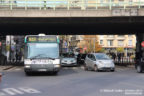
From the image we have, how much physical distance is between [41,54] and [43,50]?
1.12ft

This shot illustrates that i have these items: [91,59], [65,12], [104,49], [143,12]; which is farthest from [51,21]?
[104,49]

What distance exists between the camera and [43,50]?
19609 mm

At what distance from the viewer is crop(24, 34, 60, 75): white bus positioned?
19188 mm

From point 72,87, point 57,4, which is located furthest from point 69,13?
point 72,87

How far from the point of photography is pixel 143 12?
27.0 metres

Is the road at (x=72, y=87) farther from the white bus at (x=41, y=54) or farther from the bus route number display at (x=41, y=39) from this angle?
the bus route number display at (x=41, y=39)

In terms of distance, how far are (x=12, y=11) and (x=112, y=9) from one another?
30.2 feet

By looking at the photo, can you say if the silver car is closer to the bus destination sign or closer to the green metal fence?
the green metal fence

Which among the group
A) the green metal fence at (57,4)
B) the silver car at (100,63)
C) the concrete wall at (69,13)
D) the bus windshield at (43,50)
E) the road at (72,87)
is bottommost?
the road at (72,87)

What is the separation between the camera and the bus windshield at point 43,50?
1941 centimetres

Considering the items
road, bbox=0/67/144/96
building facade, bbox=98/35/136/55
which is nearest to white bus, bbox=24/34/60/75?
road, bbox=0/67/144/96

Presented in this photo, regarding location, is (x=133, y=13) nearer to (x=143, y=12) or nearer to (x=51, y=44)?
(x=143, y=12)

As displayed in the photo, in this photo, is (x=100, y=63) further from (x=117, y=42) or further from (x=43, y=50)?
(x=117, y=42)

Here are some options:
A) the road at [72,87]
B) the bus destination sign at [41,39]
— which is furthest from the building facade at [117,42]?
the road at [72,87]
